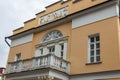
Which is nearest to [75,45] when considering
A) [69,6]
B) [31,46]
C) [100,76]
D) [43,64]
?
[43,64]

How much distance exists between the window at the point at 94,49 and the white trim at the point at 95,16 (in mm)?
1229

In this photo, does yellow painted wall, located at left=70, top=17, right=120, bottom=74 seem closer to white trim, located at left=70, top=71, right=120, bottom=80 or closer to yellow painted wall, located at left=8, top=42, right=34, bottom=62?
white trim, located at left=70, top=71, right=120, bottom=80

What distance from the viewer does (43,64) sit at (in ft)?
41.5

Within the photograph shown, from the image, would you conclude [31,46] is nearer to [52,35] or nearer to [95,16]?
[52,35]

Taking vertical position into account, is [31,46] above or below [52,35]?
below

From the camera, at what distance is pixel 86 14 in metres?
14.5

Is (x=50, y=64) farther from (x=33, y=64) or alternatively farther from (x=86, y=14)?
(x=86, y=14)

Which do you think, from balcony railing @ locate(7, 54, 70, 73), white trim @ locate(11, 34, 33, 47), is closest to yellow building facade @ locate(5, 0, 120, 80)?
balcony railing @ locate(7, 54, 70, 73)

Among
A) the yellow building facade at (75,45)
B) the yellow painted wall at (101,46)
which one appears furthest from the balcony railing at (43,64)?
the yellow painted wall at (101,46)

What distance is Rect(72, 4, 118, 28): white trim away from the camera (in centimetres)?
1309

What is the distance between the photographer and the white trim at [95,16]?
13093mm

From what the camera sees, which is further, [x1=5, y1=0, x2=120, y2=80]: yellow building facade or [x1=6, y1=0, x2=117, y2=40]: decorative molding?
[x1=6, y1=0, x2=117, y2=40]: decorative molding

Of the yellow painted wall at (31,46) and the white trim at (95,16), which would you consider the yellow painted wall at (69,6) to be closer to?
the white trim at (95,16)

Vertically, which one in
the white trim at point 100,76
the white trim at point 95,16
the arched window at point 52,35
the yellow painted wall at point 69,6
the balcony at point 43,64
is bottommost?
the white trim at point 100,76
